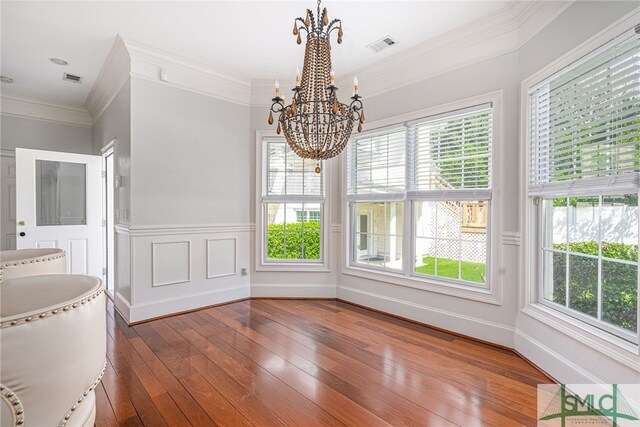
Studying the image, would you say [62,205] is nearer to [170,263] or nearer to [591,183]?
[170,263]

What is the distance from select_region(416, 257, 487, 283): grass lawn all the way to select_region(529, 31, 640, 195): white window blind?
889mm

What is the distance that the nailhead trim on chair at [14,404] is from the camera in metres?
0.78

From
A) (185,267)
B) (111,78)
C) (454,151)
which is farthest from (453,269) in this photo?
(111,78)

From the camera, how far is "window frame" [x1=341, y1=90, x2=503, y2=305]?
107 inches

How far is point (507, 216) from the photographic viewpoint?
268 cm

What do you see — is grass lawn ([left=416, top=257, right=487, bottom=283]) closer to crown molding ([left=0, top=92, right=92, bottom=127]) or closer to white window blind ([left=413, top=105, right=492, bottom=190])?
white window blind ([left=413, top=105, right=492, bottom=190])

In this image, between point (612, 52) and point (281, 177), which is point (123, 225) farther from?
point (612, 52)

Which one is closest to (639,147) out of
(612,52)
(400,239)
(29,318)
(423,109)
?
(612,52)

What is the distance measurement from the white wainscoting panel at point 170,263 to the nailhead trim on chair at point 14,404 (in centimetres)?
273

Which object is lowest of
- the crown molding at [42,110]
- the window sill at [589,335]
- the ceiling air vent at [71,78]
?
the window sill at [589,335]

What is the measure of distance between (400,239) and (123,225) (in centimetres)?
307

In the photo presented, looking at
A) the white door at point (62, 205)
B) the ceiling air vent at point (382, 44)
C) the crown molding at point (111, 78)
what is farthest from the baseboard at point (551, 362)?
the white door at point (62, 205)

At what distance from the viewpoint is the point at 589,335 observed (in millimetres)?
1921

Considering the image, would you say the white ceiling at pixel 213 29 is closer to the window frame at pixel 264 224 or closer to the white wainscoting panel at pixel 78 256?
the window frame at pixel 264 224
